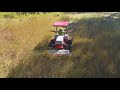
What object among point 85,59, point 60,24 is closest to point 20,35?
point 60,24

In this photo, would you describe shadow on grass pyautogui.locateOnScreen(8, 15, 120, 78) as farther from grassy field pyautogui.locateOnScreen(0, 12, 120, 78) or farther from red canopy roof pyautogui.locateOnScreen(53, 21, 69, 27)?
red canopy roof pyautogui.locateOnScreen(53, 21, 69, 27)

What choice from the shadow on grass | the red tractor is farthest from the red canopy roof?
the shadow on grass

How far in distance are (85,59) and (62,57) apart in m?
0.29

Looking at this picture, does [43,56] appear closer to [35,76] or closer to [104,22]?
[35,76]

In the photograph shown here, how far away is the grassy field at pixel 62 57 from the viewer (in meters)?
2.57

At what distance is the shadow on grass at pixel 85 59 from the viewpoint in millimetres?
2562

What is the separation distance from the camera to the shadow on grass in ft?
8.41

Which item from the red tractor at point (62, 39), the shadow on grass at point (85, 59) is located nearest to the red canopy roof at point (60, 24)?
the red tractor at point (62, 39)

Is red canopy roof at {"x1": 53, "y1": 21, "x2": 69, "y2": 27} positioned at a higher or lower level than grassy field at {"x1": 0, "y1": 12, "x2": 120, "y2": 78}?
higher

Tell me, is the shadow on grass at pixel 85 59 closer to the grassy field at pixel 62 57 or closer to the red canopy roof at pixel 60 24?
the grassy field at pixel 62 57

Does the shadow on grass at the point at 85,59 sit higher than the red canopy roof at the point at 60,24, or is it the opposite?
the red canopy roof at the point at 60,24

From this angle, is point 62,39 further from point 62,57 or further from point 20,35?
point 20,35
